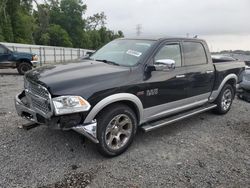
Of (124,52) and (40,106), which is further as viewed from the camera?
(124,52)

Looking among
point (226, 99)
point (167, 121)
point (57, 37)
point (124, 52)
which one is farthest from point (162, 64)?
point (57, 37)

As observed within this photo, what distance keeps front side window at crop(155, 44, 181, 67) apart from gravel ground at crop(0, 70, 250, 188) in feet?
4.61

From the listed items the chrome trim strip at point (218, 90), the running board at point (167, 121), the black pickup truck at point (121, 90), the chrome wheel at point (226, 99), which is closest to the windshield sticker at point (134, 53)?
the black pickup truck at point (121, 90)

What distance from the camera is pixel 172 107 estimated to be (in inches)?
176

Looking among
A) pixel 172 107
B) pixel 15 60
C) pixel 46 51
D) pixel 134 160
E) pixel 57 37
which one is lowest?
pixel 134 160

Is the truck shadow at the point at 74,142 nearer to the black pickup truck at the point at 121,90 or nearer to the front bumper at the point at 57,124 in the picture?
the black pickup truck at the point at 121,90

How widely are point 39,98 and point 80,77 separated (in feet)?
2.07

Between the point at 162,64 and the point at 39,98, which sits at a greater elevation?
the point at 162,64

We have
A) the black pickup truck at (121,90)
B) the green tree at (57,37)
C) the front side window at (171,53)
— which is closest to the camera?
the black pickup truck at (121,90)

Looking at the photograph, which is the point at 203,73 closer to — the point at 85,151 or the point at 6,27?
the point at 85,151

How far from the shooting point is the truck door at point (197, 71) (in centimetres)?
474

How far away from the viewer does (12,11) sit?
34.2 metres

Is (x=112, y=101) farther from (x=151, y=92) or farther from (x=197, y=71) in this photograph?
(x=197, y=71)

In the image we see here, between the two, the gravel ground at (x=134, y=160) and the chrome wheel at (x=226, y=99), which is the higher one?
the chrome wheel at (x=226, y=99)
